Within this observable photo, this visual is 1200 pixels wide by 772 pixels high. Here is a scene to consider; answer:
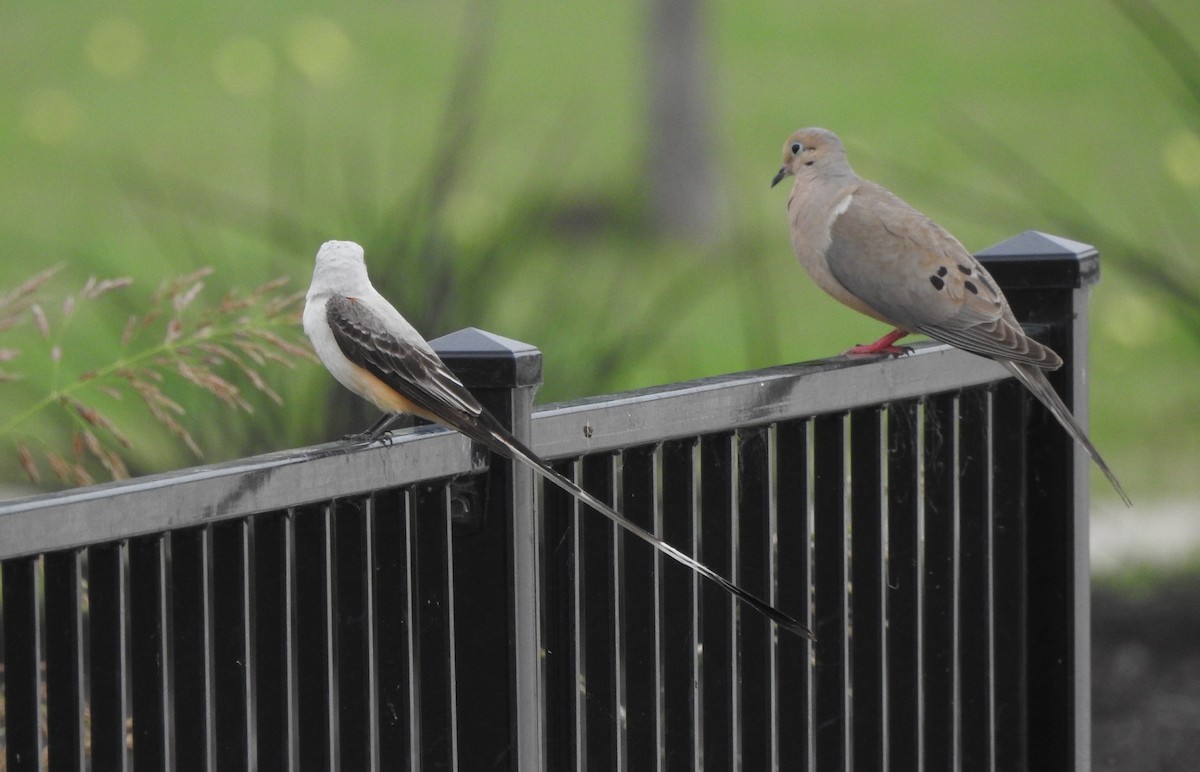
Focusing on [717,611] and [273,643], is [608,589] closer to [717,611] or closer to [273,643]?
[717,611]

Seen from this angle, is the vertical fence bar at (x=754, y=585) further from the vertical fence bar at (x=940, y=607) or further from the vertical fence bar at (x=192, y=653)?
the vertical fence bar at (x=192, y=653)

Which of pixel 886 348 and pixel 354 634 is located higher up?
pixel 886 348

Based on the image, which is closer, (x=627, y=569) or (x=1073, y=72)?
(x=627, y=569)

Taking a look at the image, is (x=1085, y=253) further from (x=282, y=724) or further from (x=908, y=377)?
(x=282, y=724)

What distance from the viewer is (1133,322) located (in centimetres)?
928

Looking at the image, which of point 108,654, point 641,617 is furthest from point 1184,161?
point 108,654

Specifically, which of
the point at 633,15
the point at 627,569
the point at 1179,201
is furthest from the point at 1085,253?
the point at 633,15

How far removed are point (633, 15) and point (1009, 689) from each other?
12.1 meters

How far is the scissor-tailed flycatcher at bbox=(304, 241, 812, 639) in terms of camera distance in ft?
7.42

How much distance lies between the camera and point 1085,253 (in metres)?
3.27

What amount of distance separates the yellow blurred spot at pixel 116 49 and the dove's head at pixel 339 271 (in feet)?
36.2

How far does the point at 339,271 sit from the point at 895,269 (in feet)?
4.54

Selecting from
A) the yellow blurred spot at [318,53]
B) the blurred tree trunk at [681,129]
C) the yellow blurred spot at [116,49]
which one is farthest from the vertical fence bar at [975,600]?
the yellow blurred spot at [116,49]

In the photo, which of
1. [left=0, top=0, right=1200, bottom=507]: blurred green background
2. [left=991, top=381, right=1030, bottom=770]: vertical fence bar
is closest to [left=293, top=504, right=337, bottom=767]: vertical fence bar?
[left=991, top=381, right=1030, bottom=770]: vertical fence bar
